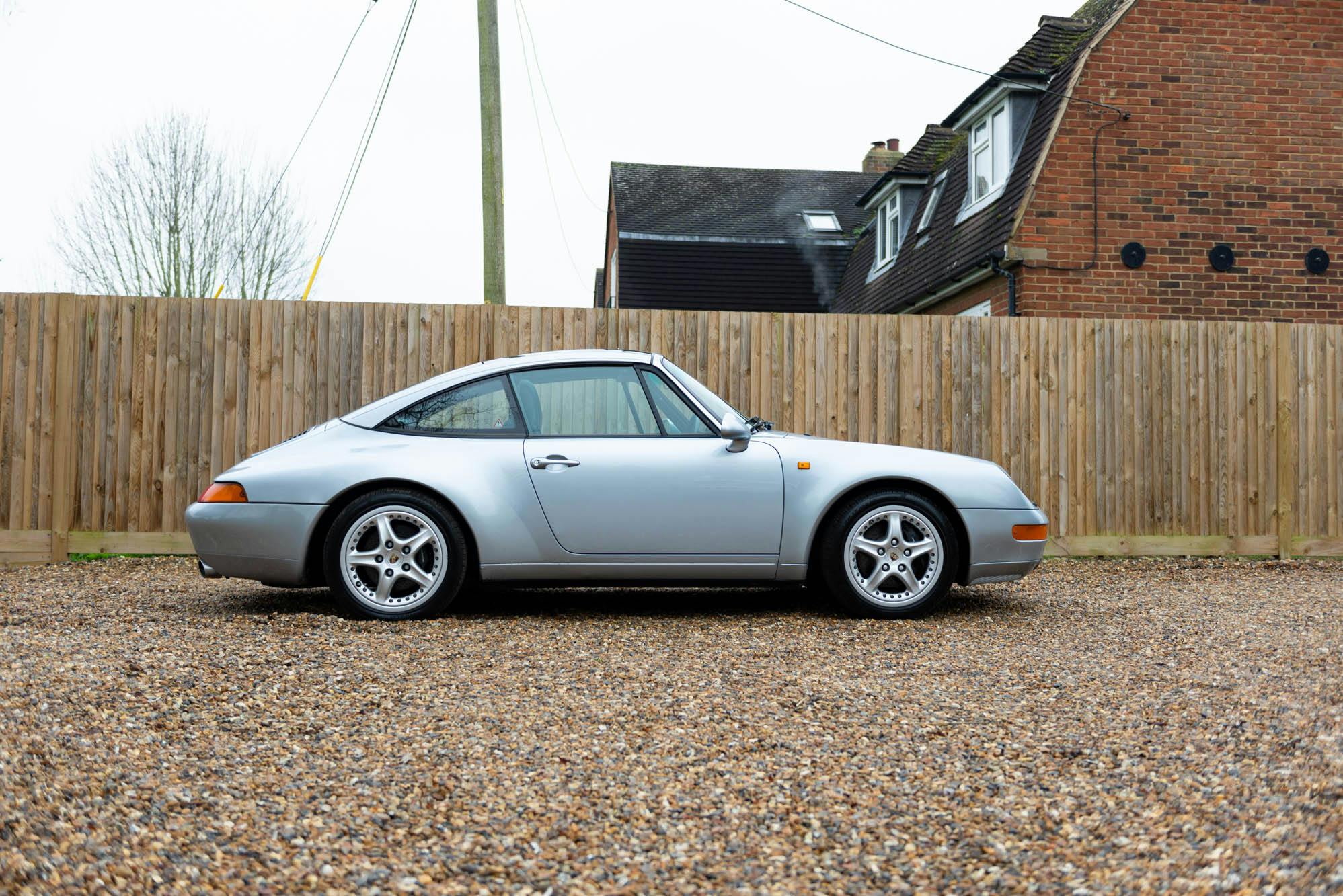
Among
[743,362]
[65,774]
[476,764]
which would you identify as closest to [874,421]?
[743,362]

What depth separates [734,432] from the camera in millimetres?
5625

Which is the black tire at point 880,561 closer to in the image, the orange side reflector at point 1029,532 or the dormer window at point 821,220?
the orange side reflector at point 1029,532

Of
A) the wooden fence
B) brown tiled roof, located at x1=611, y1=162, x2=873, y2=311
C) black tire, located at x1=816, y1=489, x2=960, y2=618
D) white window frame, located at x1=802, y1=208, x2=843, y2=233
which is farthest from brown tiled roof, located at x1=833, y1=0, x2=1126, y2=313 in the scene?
black tire, located at x1=816, y1=489, x2=960, y2=618

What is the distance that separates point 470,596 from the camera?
6.54 meters

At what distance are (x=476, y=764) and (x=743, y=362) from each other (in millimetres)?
5927

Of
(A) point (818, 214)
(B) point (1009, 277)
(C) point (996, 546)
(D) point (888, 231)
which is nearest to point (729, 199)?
(A) point (818, 214)

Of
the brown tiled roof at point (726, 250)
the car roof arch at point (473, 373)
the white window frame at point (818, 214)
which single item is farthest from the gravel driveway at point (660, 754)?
the white window frame at point (818, 214)

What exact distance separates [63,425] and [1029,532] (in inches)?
261

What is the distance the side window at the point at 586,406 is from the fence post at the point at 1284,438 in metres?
5.89

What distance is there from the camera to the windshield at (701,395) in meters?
5.82

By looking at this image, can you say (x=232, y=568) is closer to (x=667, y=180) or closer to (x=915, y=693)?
(x=915, y=693)

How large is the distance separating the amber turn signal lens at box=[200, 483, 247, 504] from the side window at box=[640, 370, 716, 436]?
2.03 metres

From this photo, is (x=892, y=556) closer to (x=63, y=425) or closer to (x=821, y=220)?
(x=63, y=425)

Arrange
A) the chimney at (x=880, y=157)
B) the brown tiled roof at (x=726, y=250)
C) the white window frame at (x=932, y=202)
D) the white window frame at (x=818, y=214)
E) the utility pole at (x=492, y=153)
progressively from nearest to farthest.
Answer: the utility pole at (x=492, y=153)
the white window frame at (x=932, y=202)
the brown tiled roof at (x=726, y=250)
the white window frame at (x=818, y=214)
the chimney at (x=880, y=157)
